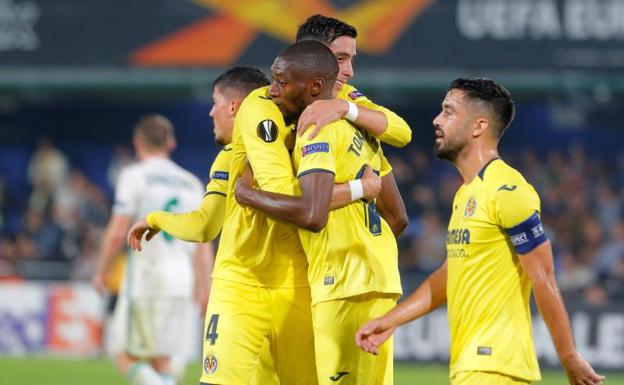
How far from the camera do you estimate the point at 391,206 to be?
21.6 ft

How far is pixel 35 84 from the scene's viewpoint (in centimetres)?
1855

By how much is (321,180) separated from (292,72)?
0.54 meters

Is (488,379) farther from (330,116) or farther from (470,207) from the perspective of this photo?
(330,116)

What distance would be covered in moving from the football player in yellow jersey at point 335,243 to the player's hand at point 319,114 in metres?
0.04

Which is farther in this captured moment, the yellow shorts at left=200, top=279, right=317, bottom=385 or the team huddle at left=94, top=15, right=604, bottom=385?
the yellow shorts at left=200, top=279, right=317, bottom=385

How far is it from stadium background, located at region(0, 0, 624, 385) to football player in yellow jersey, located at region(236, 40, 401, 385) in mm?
8179

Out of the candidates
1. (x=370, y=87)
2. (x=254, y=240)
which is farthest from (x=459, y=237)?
(x=370, y=87)

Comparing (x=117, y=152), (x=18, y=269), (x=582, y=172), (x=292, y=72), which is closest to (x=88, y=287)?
(x=18, y=269)

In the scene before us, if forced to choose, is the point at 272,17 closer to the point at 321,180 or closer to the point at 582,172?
the point at 582,172

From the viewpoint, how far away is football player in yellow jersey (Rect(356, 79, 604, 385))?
17.6 ft

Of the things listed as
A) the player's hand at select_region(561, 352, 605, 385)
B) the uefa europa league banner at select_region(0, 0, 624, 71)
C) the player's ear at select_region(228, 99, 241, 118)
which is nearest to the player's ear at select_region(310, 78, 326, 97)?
the player's ear at select_region(228, 99, 241, 118)

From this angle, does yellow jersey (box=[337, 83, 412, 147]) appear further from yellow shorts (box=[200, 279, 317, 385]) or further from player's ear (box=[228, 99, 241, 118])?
yellow shorts (box=[200, 279, 317, 385])

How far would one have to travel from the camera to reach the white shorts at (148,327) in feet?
33.6

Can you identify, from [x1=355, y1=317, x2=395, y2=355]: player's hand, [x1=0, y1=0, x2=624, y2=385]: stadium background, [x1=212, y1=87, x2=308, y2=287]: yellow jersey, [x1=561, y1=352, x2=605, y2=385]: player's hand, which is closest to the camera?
[x1=561, y1=352, x2=605, y2=385]: player's hand
